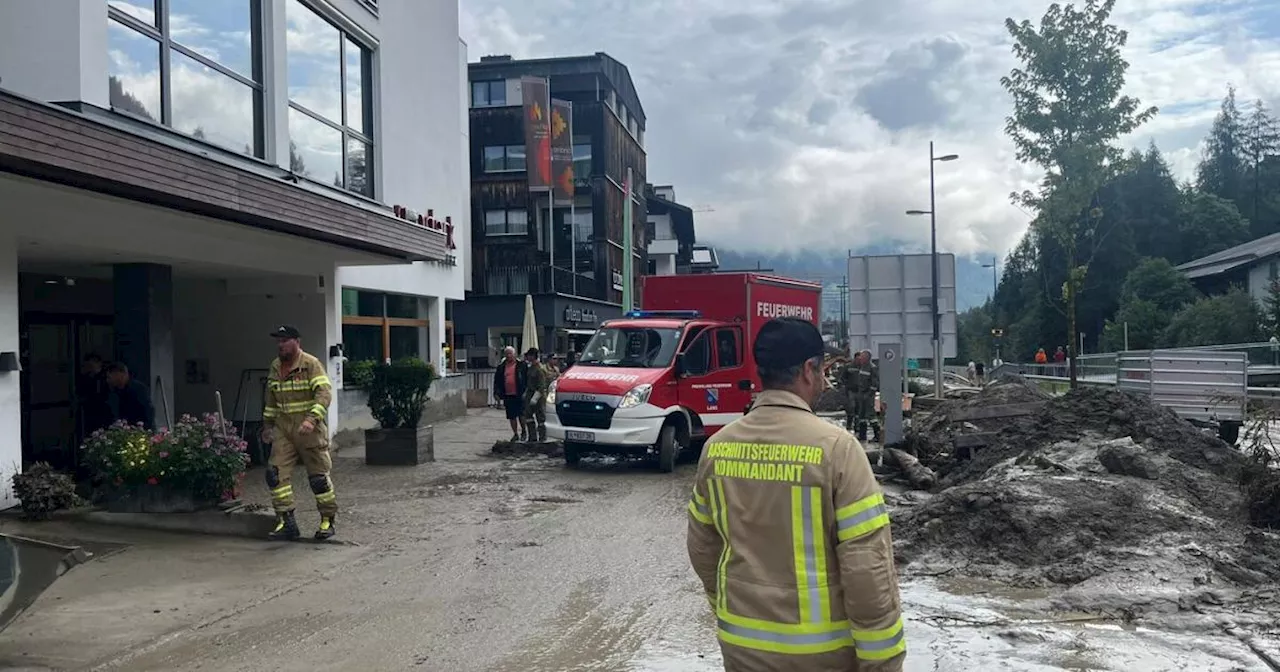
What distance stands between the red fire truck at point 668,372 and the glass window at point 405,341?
20.8 ft

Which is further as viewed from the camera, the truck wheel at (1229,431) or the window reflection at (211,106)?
the truck wheel at (1229,431)

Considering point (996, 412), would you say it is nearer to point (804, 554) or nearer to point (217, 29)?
point (217, 29)

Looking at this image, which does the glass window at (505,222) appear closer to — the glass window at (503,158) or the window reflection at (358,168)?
the glass window at (503,158)

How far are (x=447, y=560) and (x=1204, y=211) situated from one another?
6869 cm

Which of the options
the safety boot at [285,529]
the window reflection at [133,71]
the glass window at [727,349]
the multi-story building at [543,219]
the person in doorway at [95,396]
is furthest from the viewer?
the multi-story building at [543,219]

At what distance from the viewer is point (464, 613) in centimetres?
642

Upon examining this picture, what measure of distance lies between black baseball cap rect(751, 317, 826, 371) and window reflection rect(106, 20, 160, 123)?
8258mm

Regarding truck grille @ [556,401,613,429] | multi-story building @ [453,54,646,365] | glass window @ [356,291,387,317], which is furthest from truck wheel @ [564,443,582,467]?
multi-story building @ [453,54,646,365]

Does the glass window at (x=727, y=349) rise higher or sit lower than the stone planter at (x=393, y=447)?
higher

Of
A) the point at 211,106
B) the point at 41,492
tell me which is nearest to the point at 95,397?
the point at 41,492

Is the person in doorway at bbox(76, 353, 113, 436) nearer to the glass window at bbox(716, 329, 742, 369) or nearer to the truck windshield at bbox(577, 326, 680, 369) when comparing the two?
the truck windshield at bbox(577, 326, 680, 369)

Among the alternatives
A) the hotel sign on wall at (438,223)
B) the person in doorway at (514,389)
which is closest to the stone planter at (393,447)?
the person in doorway at (514,389)

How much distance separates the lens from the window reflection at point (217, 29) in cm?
1046

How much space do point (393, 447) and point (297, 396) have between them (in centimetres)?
537
